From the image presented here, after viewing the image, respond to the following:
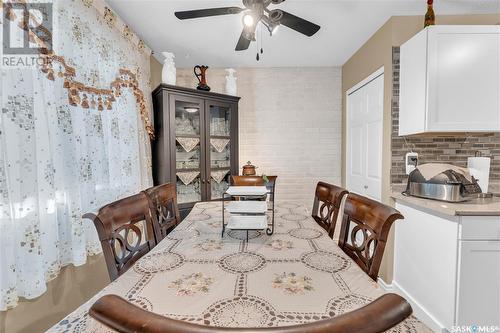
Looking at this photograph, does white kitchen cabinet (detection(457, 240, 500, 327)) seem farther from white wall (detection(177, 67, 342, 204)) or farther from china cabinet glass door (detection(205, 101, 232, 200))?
china cabinet glass door (detection(205, 101, 232, 200))

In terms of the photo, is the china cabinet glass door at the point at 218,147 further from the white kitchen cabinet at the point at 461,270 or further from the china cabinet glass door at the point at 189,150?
the white kitchen cabinet at the point at 461,270

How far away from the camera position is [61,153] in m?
1.29

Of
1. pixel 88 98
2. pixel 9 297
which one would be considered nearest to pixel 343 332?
pixel 9 297

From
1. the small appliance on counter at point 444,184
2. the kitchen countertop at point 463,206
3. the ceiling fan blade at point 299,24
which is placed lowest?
the kitchen countertop at point 463,206

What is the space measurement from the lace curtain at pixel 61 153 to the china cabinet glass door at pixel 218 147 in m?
0.82

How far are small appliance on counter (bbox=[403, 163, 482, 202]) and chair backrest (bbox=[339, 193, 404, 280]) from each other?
97cm

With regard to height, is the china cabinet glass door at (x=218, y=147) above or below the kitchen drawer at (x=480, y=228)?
above

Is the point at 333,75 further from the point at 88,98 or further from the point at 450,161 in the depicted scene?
the point at 88,98

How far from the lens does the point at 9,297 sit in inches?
38.8

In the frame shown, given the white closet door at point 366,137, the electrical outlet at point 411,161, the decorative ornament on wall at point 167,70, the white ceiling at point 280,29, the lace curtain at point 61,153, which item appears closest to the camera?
the lace curtain at point 61,153

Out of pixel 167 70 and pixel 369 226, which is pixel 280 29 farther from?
pixel 369 226

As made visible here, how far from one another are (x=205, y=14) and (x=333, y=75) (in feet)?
7.14

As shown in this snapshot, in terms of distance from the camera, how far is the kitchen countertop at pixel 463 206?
1.35 metres

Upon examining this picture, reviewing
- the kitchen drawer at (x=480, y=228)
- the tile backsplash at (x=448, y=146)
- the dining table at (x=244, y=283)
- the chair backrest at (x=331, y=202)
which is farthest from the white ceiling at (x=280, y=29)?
the dining table at (x=244, y=283)
